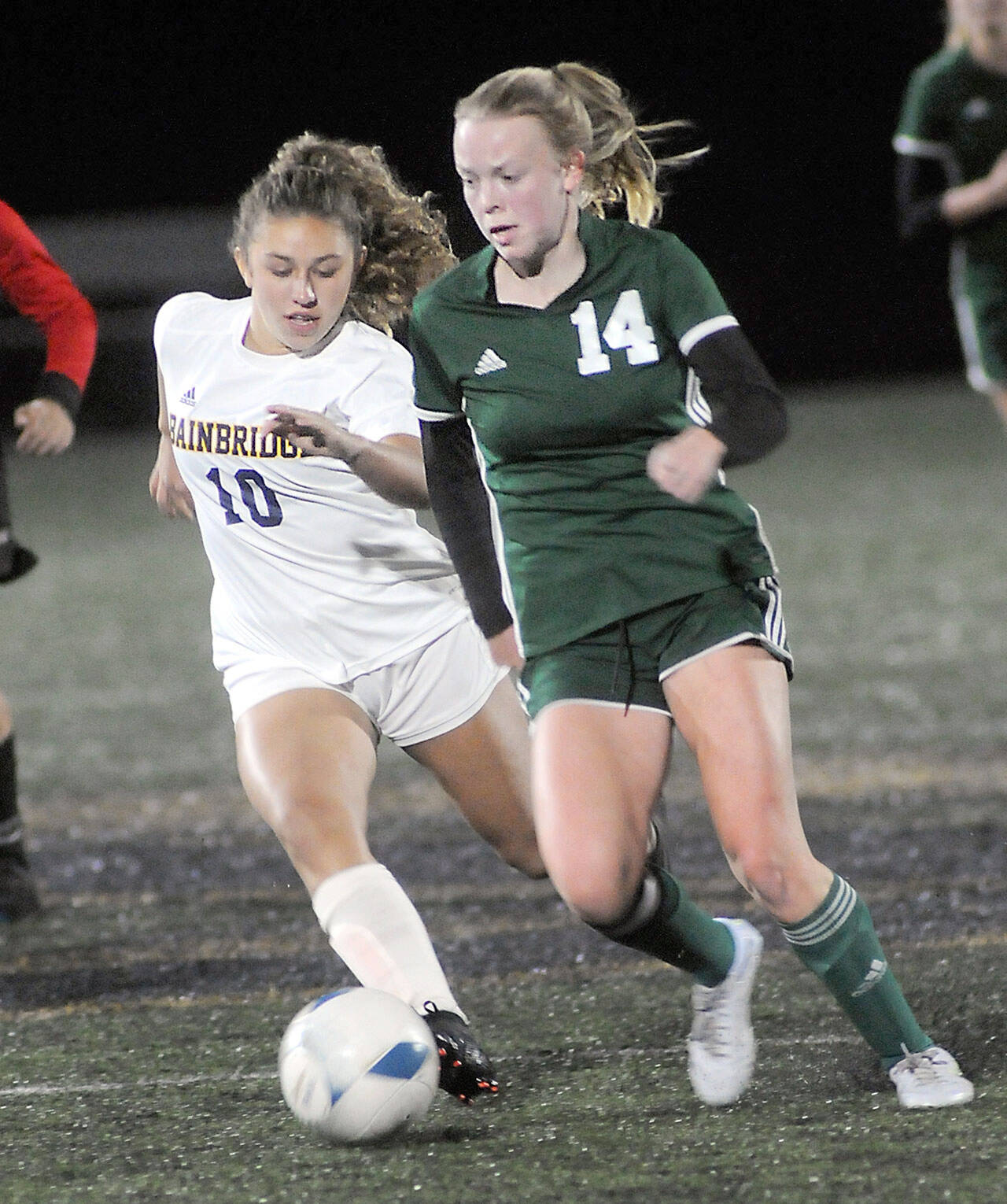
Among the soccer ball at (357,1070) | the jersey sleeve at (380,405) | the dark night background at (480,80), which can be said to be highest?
the jersey sleeve at (380,405)

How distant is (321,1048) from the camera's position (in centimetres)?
299

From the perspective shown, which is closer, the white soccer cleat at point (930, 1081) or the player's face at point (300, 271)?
the white soccer cleat at point (930, 1081)

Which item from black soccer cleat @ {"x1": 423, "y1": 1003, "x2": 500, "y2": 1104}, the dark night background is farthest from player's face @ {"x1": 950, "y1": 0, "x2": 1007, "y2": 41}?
the dark night background

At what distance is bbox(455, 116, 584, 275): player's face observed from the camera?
307 centimetres

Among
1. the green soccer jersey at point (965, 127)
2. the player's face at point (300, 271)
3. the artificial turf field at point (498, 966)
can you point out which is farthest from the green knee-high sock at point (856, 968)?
the green soccer jersey at point (965, 127)

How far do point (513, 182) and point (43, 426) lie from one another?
2043 millimetres

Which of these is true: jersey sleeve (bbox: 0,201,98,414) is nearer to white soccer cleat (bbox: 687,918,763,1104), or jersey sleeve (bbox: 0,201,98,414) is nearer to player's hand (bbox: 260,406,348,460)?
player's hand (bbox: 260,406,348,460)

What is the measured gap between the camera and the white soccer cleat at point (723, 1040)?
3158 millimetres

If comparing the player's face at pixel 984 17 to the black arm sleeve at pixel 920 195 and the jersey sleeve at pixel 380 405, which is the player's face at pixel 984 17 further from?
the jersey sleeve at pixel 380 405

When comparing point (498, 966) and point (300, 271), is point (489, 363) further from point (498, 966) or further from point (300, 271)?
point (498, 966)

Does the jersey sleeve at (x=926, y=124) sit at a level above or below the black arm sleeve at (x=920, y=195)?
above

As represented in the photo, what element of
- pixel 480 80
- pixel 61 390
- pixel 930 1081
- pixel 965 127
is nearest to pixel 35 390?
pixel 61 390

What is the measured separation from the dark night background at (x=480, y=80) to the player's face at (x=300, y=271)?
1918 cm

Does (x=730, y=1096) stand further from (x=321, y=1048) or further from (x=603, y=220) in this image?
(x=603, y=220)
